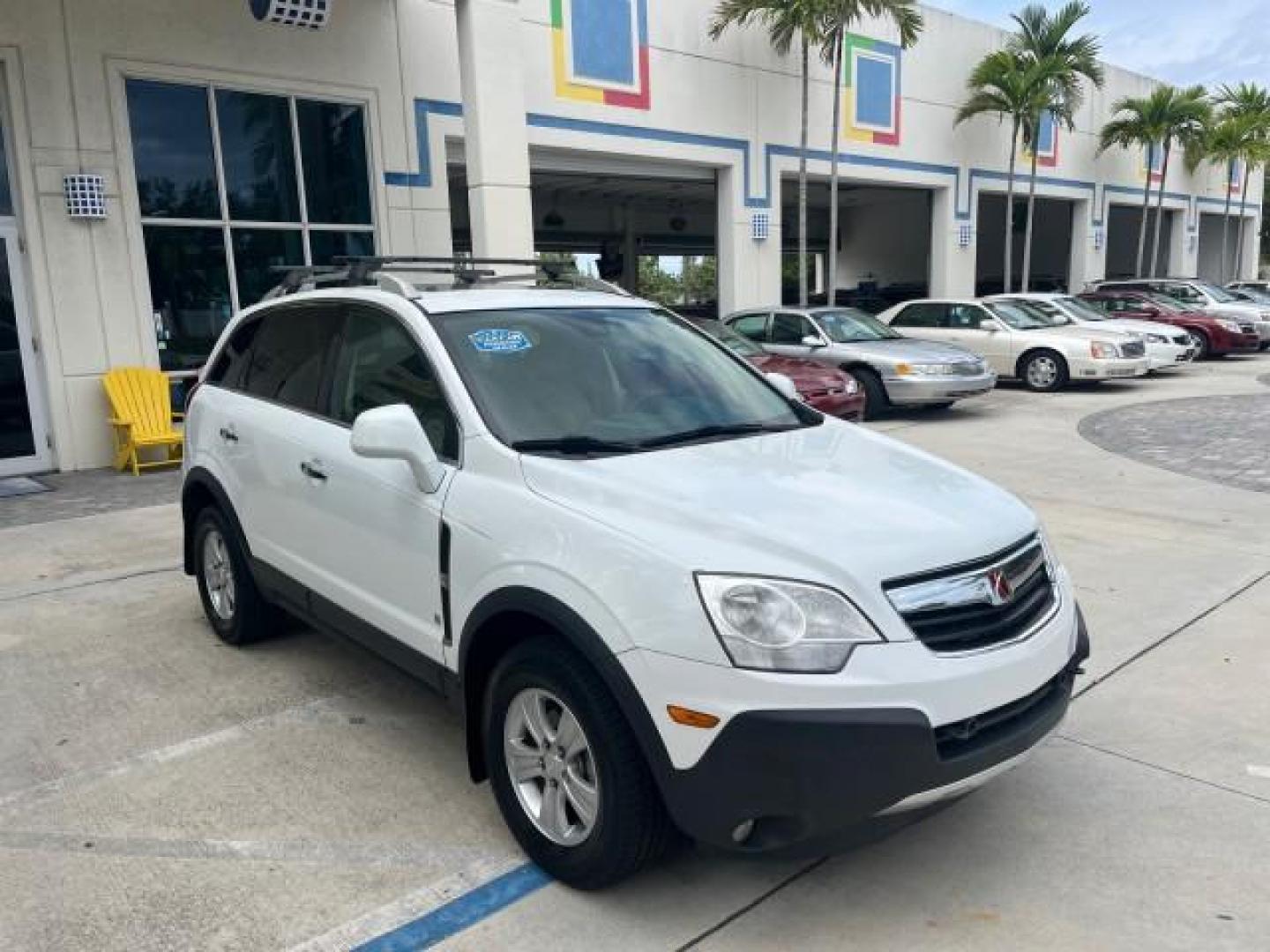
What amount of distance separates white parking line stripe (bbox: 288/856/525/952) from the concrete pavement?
0.04ft

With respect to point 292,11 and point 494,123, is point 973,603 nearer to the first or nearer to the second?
point 292,11

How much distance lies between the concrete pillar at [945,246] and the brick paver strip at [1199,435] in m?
9.09

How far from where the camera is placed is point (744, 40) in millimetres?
16969

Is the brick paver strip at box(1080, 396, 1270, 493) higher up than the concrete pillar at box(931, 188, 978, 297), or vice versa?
the concrete pillar at box(931, 188, 978, 297)

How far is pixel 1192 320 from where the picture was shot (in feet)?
65.5

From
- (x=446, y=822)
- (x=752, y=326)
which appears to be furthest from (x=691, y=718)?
(x=752, y=326)

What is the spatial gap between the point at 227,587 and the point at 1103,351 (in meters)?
13.7

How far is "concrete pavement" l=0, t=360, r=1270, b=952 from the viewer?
2721mm

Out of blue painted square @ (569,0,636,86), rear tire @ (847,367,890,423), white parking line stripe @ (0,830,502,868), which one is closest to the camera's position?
white parking line stripe @ (0,830,502,868)

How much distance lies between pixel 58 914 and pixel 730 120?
53.4 ft

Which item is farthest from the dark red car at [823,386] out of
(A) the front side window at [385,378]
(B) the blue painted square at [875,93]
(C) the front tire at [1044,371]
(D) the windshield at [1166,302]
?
(D) the windshield at [1166,302]

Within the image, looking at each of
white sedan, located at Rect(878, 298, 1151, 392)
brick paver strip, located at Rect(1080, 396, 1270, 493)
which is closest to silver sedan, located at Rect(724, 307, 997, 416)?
brick paver strip, located at Rect(1080, 396, 1270, 493)

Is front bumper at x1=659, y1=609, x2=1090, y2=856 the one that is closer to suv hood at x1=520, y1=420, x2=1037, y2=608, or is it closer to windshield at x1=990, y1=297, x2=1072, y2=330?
suv hood at x1=520, y1=420, x2=1037, y2=608

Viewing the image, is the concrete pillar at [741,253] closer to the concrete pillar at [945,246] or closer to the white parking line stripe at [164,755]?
the concrete pillar at [945,246]
